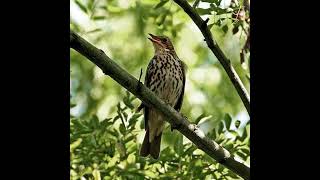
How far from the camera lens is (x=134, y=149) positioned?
4.55 metres

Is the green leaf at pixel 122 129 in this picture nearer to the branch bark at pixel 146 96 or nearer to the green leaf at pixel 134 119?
the green leaf at pixel 134 119

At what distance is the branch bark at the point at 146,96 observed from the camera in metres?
2.61

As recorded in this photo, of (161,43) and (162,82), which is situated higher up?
(161,43)

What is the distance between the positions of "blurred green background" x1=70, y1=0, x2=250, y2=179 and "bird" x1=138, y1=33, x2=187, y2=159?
13 cm

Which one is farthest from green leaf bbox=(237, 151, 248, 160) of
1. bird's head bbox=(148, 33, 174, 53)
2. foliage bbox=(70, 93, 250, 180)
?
bird's head bbox=(148, 33, 174, 53)

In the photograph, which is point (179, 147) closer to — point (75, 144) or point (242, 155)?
point (242, 155)

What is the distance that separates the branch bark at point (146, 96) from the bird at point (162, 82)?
6.01 feet

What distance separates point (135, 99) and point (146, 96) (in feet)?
7.48

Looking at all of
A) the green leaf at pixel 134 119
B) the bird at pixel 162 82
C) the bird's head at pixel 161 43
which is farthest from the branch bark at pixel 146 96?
the bird's head at pixel 161 43

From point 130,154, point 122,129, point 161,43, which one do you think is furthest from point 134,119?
point 161,43

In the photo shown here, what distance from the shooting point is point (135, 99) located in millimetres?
5172

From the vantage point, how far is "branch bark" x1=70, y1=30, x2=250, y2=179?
2.61 m
